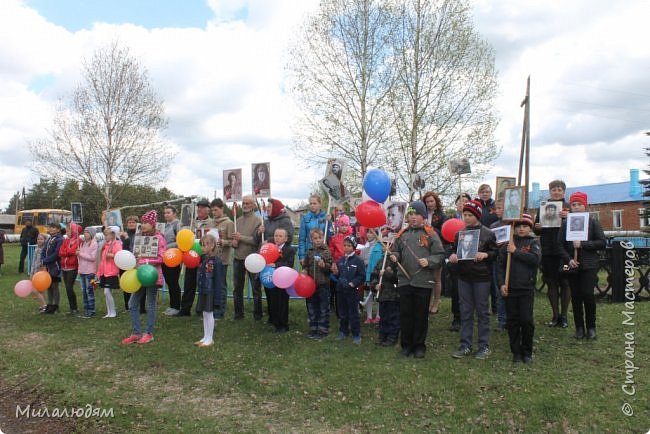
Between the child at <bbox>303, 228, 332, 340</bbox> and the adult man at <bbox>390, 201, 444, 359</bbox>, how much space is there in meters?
1.22

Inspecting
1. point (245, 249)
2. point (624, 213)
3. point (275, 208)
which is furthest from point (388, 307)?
point (624, 213)

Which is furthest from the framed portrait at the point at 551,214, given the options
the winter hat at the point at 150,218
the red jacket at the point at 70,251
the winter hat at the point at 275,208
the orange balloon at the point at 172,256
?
the red jacket at the point at 70,251

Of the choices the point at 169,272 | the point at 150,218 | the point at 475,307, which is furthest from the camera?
the point at 169,272

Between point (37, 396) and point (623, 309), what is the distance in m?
9.22

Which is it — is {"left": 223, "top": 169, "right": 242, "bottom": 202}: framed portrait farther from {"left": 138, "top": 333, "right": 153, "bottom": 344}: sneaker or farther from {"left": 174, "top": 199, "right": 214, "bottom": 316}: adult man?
{"left": 138, "top": 333, "right": 153, "bottom": 344}: sneaker

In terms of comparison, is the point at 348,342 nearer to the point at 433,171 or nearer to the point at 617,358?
the point at 617,358

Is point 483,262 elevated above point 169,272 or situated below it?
above

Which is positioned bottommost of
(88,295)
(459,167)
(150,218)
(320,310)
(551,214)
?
(88,295)

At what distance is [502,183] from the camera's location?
293 inches

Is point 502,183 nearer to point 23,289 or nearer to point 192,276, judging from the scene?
point 192,276

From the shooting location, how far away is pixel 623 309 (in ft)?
28.0

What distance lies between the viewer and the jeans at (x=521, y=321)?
19.4 ft

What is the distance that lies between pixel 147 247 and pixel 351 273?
3481 mm

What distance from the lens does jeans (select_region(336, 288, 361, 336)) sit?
23.7ft
